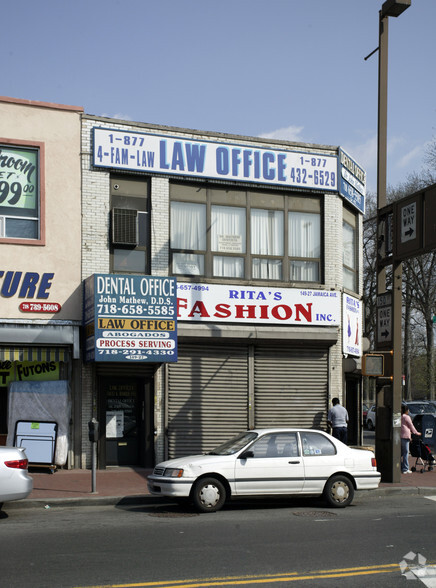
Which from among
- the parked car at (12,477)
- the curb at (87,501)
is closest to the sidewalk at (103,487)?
the curb at (87,501)

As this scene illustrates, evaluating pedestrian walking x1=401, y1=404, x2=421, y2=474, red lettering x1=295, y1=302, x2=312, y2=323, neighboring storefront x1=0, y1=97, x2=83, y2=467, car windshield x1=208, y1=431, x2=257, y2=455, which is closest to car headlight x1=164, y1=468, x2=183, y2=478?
car windshield x1=208, y1=431, x2=257, y2=455

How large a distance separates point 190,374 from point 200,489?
651cm

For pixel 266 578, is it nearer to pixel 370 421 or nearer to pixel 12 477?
pixel 12 477

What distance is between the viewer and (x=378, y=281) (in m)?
17.5

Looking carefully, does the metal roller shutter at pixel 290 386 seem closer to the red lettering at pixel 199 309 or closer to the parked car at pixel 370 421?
the red lettering at pixel 199 309

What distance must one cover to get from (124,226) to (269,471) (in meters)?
7.73

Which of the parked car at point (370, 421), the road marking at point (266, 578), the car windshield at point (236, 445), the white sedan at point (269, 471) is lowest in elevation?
the parked car at point (370, 421)

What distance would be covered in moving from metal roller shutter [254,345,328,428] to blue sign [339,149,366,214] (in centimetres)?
463

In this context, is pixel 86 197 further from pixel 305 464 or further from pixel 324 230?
pixel 305 464

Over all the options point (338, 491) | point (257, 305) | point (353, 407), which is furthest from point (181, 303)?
point (353, 407)

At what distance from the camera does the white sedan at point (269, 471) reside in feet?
41.4

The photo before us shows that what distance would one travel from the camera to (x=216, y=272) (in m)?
19.5

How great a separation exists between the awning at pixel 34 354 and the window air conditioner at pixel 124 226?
2880 millimetres

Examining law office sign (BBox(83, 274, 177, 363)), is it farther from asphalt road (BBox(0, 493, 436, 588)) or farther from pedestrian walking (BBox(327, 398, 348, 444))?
pedestrian walking (BBox(327, 398, 348, 444))
